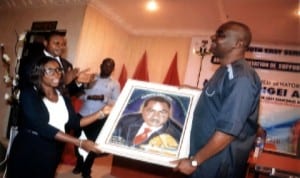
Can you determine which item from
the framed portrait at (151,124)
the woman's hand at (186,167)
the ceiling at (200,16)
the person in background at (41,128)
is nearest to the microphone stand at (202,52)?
the ceiling at (200,16)

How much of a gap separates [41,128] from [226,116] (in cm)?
108

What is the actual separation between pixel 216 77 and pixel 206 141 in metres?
0.34

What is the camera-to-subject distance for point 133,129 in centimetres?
188

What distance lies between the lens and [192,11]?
17.3 feet

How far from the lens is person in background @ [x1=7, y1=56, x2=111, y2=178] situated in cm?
192

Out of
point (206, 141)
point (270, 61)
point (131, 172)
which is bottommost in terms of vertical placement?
point (131, 172)

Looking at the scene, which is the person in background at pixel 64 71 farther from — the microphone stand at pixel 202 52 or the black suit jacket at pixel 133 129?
the microphone stand at pixel 202 52

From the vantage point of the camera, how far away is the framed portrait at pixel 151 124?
175 cm

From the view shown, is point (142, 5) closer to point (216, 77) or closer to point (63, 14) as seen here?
point (63, 14)

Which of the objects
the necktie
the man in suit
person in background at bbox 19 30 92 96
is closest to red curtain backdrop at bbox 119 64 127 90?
person in background at bbox 19 30 92 96

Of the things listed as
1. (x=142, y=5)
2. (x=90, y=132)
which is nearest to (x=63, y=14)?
(x=142, y=5)

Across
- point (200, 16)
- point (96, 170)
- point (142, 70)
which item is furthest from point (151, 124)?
point (142, 70)

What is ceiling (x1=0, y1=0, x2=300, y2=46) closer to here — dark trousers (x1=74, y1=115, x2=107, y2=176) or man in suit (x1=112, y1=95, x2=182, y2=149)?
dark trousers (x1=74, y1=115, x2=107, y2=176)

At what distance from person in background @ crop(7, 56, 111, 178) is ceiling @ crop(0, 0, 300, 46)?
3.33 meters
